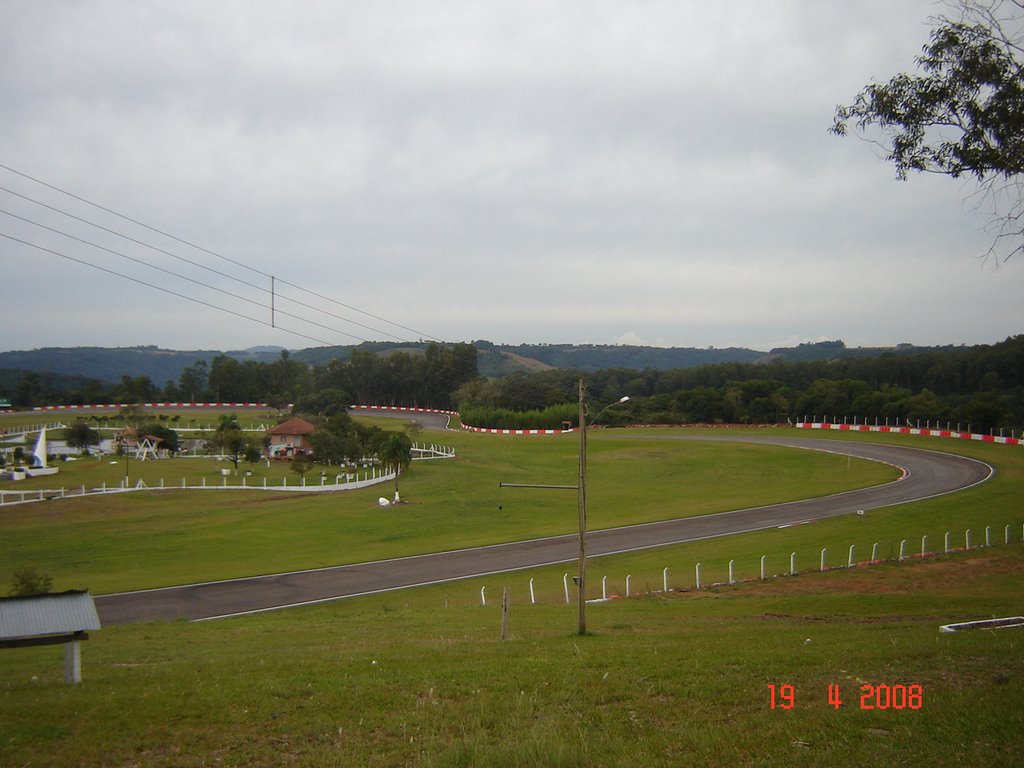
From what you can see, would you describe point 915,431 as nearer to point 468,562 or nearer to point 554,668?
point 468,562

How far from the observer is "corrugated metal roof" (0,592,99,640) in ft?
33.9

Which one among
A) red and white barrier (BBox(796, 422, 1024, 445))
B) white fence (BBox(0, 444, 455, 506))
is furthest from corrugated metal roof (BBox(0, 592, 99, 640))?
red and white barrier (BBox(796, 422, 1024, 445))

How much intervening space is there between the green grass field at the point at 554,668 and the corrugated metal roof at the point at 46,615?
866mm

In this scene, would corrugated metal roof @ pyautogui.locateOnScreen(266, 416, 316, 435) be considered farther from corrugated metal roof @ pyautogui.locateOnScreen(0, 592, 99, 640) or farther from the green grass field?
corrugated metal roof @ pyautogui.locateOnScreen(0, 592, 99, 640)

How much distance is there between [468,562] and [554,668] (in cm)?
2049

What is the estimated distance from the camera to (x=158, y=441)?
68438mm

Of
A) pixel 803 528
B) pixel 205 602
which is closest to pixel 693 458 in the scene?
pixel 803 528

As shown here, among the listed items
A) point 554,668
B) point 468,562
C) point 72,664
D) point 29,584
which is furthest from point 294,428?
point 554,668

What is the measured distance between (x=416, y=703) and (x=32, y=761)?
4.20 metres

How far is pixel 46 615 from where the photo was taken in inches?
422

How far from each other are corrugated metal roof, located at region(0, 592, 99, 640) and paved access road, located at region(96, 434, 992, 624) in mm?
12499

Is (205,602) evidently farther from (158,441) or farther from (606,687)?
(158,441)

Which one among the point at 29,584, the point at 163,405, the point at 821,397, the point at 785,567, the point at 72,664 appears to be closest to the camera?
the point at 72,664

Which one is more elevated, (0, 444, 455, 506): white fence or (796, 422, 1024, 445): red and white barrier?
(796, 422, 1024, 445): red and white barrier
